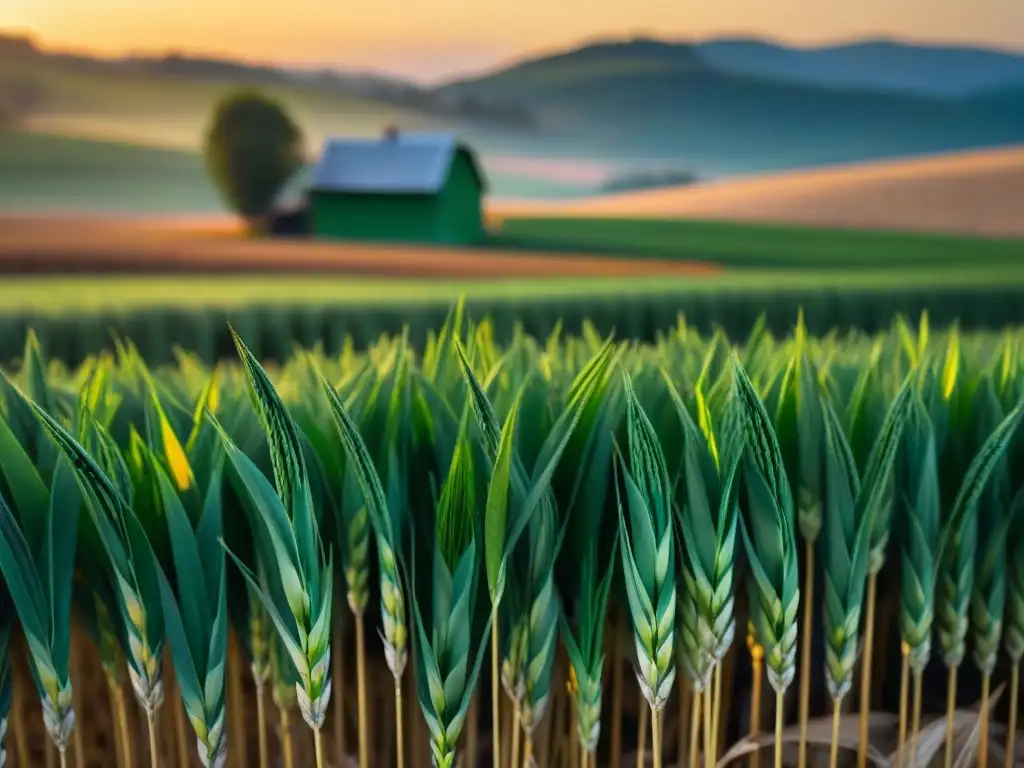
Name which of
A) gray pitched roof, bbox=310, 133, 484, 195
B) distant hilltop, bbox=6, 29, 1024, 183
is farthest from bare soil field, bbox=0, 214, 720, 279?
distant hilltop, bbox=6, 29, 1024, 183

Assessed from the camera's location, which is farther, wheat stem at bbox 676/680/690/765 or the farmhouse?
the farmhouse

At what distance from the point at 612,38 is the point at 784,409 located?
3470 mm

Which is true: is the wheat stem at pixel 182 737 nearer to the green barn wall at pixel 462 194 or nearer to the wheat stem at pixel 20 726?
the wheat stem at pixel 20 726

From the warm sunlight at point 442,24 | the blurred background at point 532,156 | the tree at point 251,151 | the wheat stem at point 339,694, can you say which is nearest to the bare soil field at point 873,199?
the blurred background at point 532,156

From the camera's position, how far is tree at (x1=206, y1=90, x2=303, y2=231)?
337cm

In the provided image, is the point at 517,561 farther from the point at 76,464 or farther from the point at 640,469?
the point at 76,464

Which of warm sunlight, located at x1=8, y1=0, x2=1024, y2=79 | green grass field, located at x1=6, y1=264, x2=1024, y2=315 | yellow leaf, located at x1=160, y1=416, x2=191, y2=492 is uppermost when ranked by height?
warm sunlight, located at x1=8, y1=0, x2=1024, y2=79

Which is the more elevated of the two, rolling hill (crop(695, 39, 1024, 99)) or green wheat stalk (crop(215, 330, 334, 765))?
rolling hill (crop(695, 39, 1024, 99))

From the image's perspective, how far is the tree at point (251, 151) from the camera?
337 centimetres

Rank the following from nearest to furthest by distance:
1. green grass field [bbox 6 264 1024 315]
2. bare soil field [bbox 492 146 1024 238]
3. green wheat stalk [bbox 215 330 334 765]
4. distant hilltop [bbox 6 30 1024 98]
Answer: green wheat stalk [bbox 215 330 334 765] → green grass field [bbox 6 264 1024 315] → distant hilltop [bbox 6 30 1024 98] → bare soil field [bbox 492 146 1024 238]

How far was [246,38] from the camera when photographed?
338 cm

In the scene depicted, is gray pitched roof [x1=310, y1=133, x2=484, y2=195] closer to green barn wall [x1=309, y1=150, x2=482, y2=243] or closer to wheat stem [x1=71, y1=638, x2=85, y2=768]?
green barn wall [x1=309, y1=150, x2=482, y2=243]

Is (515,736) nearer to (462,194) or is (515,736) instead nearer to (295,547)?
(295,547)

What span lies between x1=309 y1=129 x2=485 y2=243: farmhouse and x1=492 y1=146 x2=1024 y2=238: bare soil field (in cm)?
22
